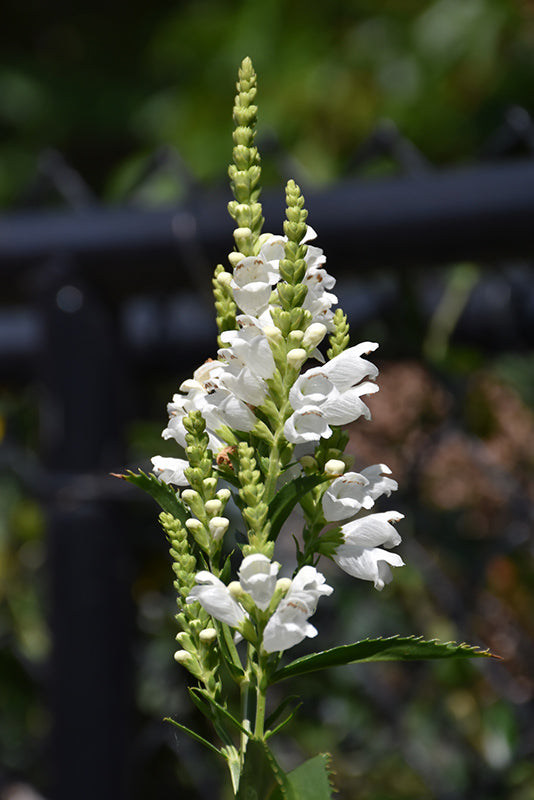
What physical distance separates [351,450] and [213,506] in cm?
72

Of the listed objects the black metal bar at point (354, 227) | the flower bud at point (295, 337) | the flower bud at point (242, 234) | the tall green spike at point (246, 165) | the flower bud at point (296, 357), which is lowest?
the flower bud at point (296, 357)

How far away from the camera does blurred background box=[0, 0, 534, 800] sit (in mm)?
1063

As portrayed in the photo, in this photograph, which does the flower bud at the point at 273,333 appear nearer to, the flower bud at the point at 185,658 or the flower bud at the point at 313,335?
the flower bud at the point at 313,335

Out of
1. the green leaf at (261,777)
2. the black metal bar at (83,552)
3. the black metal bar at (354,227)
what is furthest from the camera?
the black metal bar at (83,552)

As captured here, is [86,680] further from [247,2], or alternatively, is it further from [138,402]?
[247,2]

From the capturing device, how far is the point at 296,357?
33 cm

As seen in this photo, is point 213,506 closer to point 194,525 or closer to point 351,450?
point 194,525

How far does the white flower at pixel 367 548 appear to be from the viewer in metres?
0.36

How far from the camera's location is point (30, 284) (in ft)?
4.13

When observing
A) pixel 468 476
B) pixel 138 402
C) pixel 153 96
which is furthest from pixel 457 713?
pixel 153 96

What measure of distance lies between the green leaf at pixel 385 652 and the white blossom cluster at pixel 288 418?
0.01 m

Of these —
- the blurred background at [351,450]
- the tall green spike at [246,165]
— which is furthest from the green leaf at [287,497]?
the blurred background at [351,450]

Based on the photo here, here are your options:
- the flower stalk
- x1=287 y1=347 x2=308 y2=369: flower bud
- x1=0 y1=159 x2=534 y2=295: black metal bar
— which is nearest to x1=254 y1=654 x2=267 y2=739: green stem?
the flower stalk

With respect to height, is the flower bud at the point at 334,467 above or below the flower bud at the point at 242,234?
below
